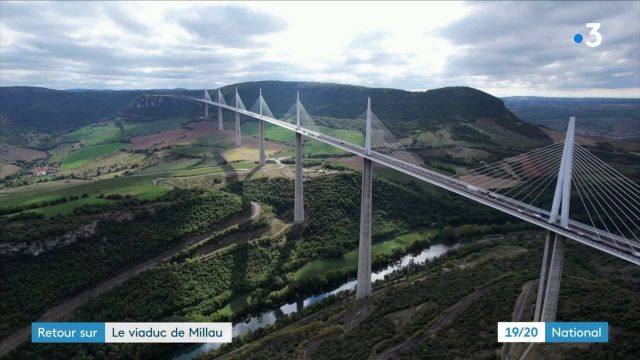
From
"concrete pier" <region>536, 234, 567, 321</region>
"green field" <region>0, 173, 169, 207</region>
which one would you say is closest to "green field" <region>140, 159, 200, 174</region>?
"green field" <region>0, 173, 169, 207</region>

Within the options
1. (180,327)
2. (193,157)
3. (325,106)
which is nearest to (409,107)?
(325,106)

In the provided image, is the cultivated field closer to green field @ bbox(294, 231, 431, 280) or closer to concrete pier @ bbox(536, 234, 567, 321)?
green field @ bbox(294, 231, 431, 280)

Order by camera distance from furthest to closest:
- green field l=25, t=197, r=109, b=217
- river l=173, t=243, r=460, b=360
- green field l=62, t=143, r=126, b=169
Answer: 1. green field l=62, t=143, r=126, b=169
2. green field l=25, t=197, r=109, b=217
3. river l=173, t=243, r=460, b=360

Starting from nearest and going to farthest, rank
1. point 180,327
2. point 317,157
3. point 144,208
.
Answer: point 180,327 → point 144,208 → point 317,157

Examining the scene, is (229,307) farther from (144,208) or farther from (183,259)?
(144,208)

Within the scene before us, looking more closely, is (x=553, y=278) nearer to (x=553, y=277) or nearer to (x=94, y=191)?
(x=553, y=277)

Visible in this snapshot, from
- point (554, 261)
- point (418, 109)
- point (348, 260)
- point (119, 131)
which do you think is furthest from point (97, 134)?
point (554, 261)
